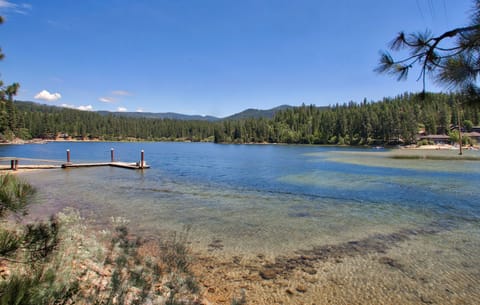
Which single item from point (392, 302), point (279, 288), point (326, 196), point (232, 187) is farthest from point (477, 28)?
point (232, 187)

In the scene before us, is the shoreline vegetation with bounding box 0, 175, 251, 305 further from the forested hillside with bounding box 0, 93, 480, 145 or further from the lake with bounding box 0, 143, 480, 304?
the forested hillside with bounding box 0, 93, 480, 145

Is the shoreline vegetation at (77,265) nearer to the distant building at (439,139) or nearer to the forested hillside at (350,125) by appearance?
the forested hillside at (350,125)

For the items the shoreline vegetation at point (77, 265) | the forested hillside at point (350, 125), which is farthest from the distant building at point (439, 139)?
the shoreline vegetation at point (77, 265)

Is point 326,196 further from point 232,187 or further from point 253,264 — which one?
point 253,264

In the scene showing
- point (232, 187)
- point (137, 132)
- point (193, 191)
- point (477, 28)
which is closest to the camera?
point (477, 28)

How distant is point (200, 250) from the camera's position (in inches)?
353

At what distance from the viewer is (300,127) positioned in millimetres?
159250

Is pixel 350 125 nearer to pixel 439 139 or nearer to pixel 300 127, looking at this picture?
pixel 300 127

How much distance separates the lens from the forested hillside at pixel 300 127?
112 meters

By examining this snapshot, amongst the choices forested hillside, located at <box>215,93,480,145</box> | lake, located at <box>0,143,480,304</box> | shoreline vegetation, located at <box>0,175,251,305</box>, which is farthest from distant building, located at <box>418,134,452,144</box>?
shoreline vegetation, located at <box>0,175,251,305</box>

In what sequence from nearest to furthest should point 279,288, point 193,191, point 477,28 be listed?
point 477,28
point 279,288
point 193,191

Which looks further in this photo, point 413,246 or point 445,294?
point 413,246

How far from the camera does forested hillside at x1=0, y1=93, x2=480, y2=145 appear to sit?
112125mm

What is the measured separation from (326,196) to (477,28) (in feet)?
52.5
